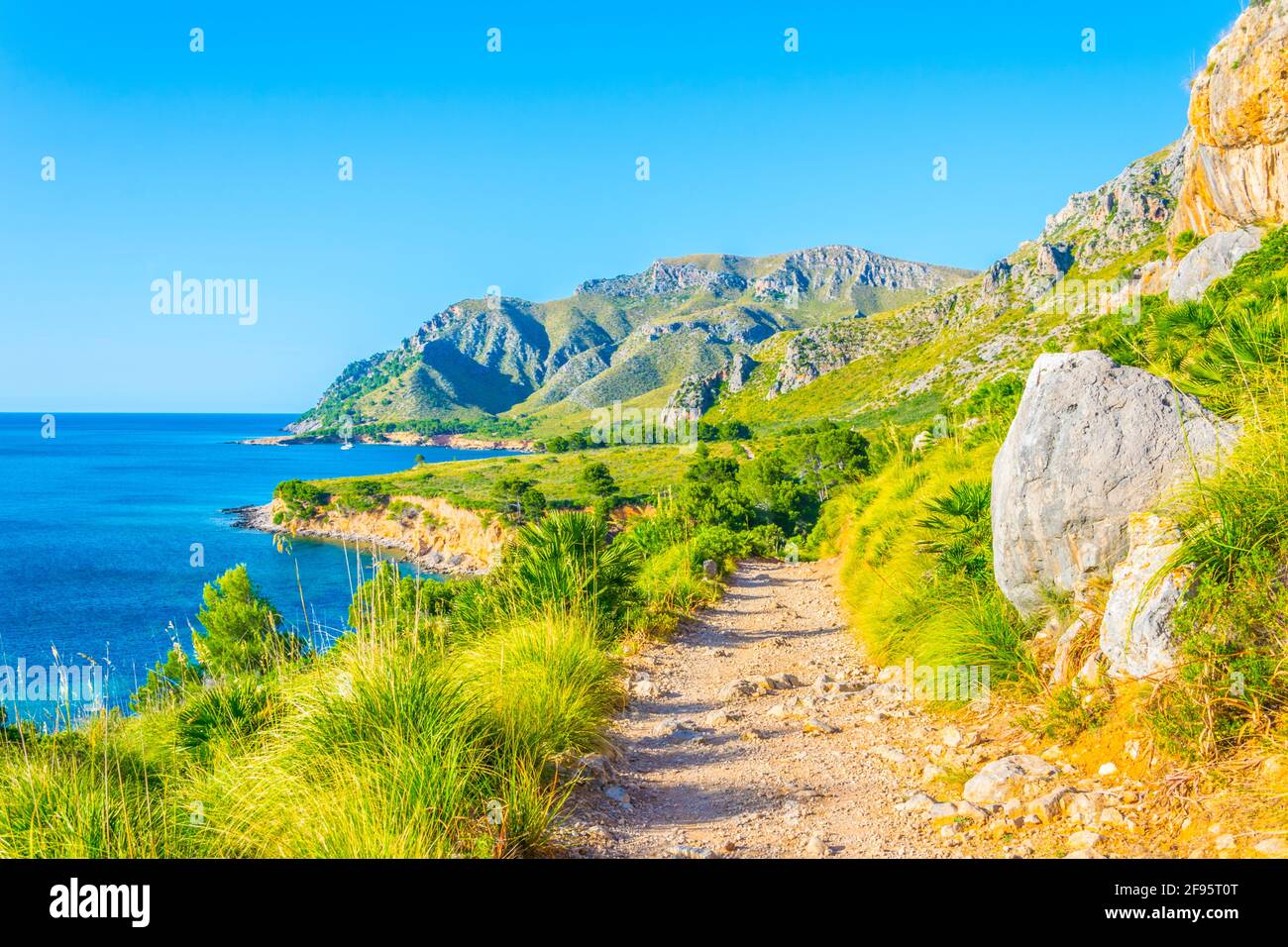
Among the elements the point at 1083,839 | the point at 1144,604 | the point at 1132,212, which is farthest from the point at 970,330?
the point at 1083,839

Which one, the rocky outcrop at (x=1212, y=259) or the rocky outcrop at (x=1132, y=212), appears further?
the rocky outcrop at (x=1132, y=212)

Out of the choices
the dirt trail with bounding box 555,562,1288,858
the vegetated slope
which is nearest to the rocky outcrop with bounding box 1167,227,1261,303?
the dirt trail with bounding box 555,562,1288,858

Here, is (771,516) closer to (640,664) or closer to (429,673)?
(640,664)

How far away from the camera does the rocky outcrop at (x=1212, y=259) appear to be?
1925cm

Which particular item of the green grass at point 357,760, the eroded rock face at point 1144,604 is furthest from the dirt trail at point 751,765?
the eroded rock face at point 1144,604

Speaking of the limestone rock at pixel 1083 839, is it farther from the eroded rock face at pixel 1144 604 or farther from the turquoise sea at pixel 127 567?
the turquoise sea at pixel 127 567

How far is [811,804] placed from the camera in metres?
5.04

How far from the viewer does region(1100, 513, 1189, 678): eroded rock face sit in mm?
4426

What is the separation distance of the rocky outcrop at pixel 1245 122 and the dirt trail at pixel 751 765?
26.8 meters

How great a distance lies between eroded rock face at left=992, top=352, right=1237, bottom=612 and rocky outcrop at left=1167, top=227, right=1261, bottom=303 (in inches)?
638

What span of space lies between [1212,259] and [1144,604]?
68.1 ft

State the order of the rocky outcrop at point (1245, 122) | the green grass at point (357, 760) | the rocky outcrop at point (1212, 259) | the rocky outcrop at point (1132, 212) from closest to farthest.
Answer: the green grass at point (357, 760)
the rocky outcrop at point (1212, 259)
the rocky outcrop at point (1245, 122)
the rocky outcrop at point (1132, 212)

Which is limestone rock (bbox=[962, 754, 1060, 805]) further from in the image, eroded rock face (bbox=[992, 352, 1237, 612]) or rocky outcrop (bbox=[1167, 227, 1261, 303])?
rocky outcrop (bbox=[1167, 227, 1261, 303])
